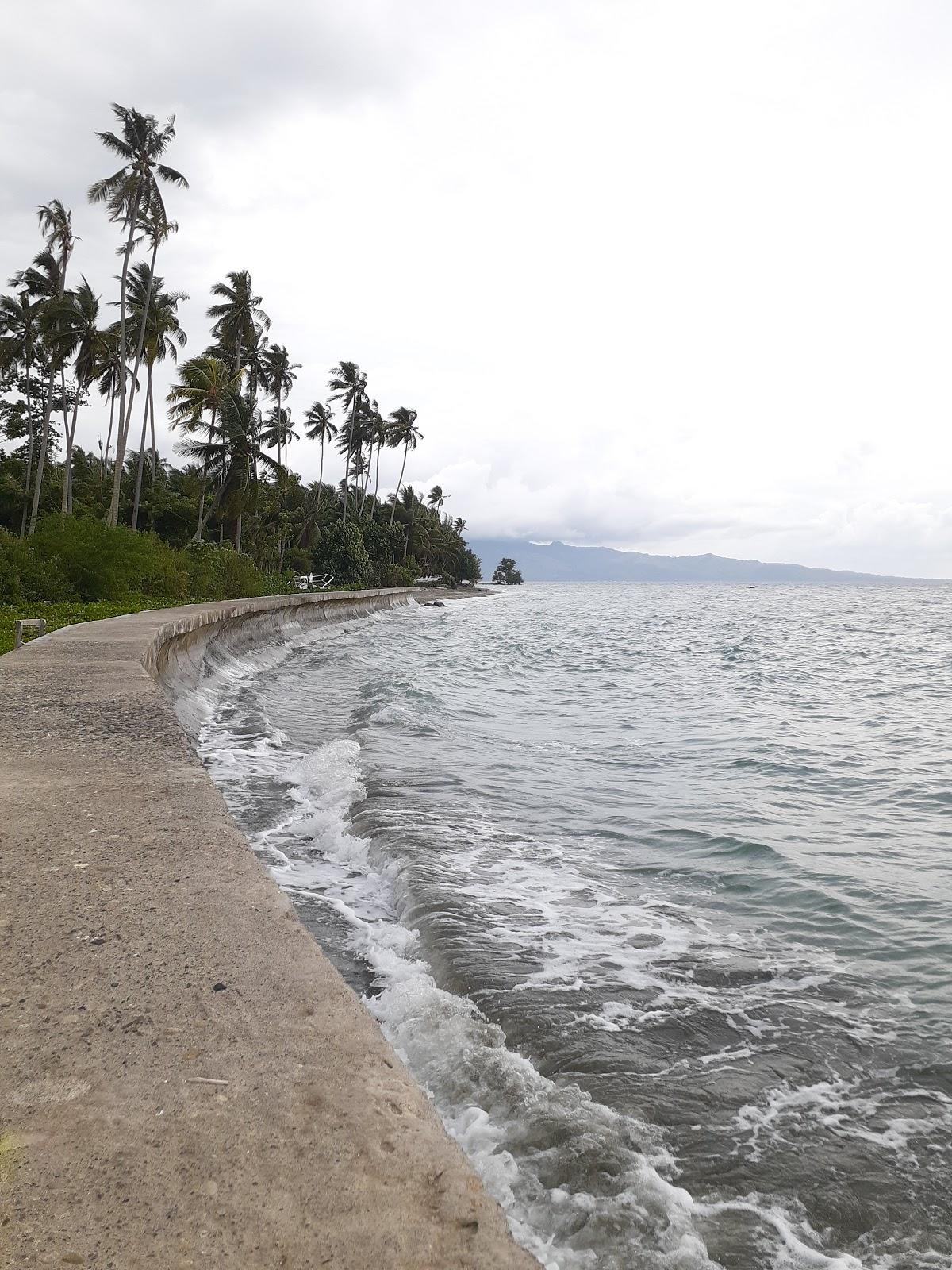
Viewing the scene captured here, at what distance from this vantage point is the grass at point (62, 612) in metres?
12.0

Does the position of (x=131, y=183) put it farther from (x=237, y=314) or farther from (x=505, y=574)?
(x=505, y=574)

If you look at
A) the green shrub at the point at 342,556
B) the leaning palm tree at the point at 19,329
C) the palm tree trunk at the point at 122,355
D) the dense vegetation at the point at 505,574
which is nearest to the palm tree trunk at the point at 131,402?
the palm tree trunk at the point at 122,355

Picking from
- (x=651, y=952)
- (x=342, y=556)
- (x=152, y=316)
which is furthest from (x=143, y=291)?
(x=651, y=952)

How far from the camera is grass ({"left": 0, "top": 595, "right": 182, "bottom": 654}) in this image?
1197 cm

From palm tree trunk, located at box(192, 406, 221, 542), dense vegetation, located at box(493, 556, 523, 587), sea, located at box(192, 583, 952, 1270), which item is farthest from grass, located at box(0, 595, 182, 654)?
dense vegetation, located at box(493, 556, 523, 587)

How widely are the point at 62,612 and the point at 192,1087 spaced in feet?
49.6

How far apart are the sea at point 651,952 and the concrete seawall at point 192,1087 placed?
0.65 metres

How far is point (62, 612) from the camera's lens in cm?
1516

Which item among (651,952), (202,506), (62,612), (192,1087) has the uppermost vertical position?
(202,506)

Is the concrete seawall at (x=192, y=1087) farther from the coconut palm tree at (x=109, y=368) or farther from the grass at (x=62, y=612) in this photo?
the coconut palm tree at (x=109, y=368)

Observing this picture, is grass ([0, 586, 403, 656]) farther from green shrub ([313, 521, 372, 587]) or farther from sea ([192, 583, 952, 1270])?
green shrub ([313, 521, 372, 587])

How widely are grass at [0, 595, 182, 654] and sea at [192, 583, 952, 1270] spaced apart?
3473mm

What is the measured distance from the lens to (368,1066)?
6.19ft

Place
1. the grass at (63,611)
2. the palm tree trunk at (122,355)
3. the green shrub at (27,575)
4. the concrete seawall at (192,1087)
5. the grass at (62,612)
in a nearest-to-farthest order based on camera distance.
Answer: the concrete seawall at (192,1087), the grass at (63,611), the grass at (62,612), the green shrub at (27,575), the palm tree trunk at (122,355)
